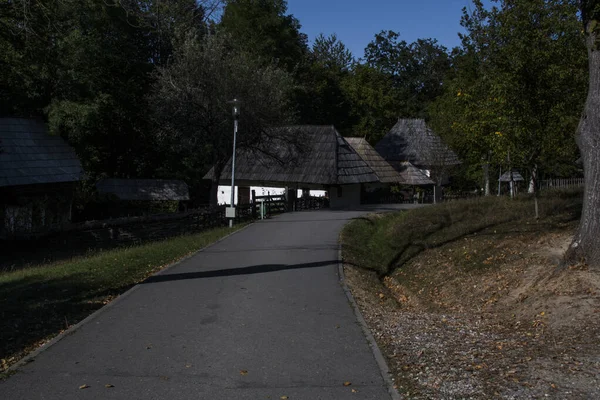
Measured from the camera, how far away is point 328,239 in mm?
20141

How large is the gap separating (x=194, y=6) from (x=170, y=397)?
7.25m

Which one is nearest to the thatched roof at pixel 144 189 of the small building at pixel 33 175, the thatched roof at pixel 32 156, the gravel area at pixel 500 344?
the small building at pixel 33 175

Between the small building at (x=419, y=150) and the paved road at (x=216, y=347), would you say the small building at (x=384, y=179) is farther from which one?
the paved road at (x=216, y=347)

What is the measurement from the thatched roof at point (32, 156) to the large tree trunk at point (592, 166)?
20.9 metres

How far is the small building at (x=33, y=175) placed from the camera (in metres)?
25.0

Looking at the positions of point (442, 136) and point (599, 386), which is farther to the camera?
point (442, 136)

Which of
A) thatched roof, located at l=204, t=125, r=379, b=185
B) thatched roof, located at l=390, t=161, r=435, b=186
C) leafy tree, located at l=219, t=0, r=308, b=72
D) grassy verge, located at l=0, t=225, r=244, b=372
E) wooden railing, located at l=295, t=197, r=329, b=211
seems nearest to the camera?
grassy verge, located at l=0, t=225, r=244, b=372

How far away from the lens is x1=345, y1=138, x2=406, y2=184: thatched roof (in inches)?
1731

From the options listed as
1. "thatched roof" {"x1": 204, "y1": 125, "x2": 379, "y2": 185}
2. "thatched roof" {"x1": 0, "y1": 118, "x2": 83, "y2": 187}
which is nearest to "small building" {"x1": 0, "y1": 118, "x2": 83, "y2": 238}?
"thatched roof" {"x1": 0, "y1": 118, "x2": 83, "y2": 187}

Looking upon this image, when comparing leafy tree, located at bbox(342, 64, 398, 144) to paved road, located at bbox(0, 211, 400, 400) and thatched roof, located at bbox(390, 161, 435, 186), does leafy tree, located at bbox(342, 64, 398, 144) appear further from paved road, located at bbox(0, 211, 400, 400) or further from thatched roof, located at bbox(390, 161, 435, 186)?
paved road, located at bbox(0, 211, 400, 400)

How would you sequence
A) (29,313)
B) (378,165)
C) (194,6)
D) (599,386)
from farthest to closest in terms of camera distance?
(378,165)
(194,6)
(29,313)
(599,386)

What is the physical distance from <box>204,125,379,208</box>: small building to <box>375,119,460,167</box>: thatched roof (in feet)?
19.5

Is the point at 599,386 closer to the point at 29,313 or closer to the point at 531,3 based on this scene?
the point at 29,313

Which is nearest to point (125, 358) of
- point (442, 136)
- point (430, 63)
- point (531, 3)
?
point (531, 3)
